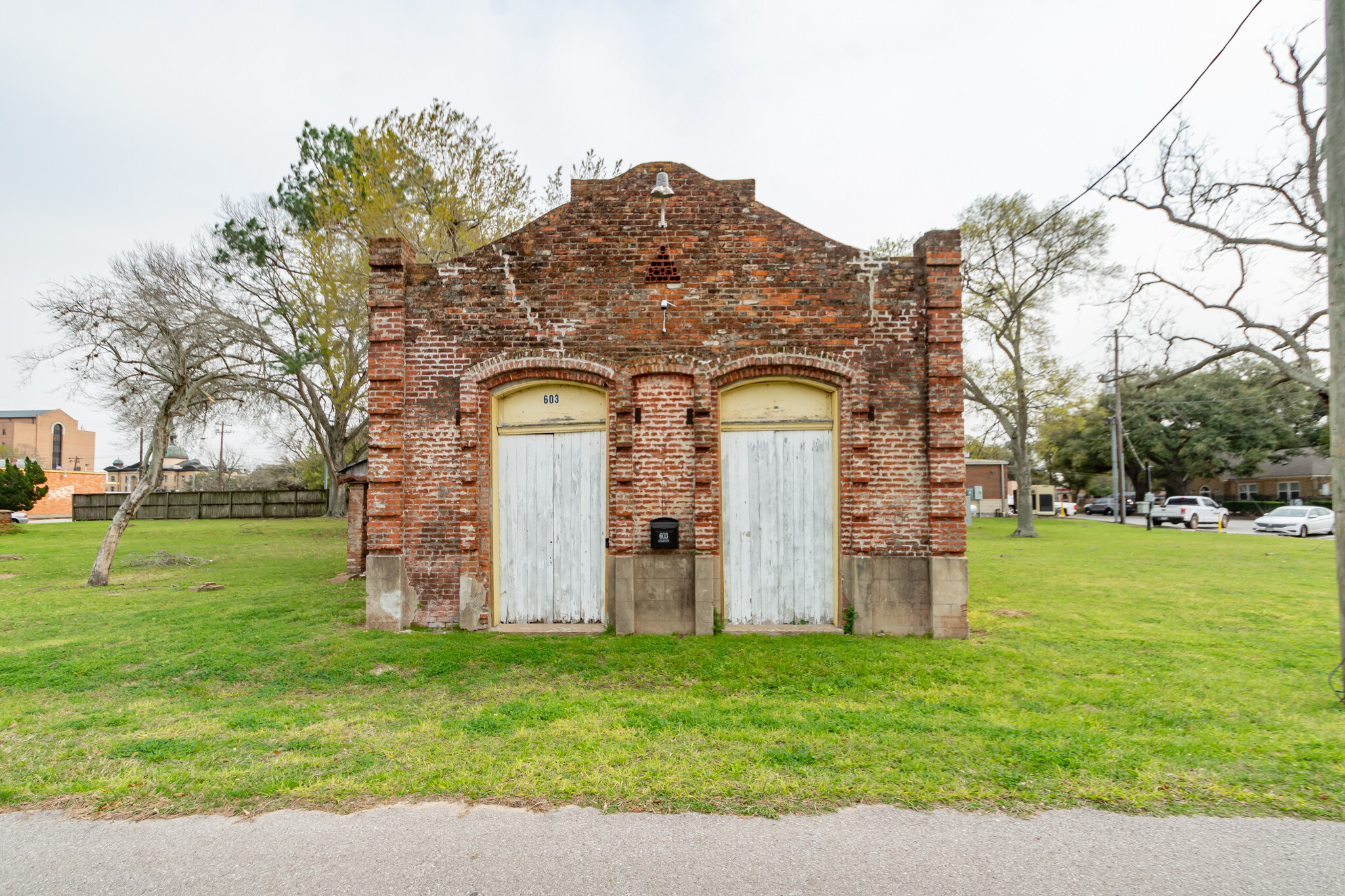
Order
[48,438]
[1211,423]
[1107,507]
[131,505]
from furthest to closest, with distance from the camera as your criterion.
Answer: [48,438] < [1107,507] < [1211,423] < [131,505]

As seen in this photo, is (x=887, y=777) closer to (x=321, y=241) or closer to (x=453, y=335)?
(x=453, y=335)

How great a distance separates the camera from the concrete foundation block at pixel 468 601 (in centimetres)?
871

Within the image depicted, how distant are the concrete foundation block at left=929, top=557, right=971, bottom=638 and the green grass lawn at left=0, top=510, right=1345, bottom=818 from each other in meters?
0.36

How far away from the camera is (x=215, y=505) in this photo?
3578cm

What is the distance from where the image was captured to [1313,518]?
85.6ft

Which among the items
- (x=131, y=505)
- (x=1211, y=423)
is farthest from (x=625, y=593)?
(x=1211, y=423)

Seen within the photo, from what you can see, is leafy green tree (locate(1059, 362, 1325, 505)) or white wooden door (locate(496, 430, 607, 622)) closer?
white wooden door (locate(496, 430, 607, 622))

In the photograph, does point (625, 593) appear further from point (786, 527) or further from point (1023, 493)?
point (1023, 493)

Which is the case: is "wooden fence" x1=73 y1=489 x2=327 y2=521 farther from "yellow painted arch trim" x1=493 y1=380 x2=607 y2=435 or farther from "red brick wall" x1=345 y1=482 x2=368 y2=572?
"yellow painted arch trim" x1=493 y1=380 x2=607 y2=435

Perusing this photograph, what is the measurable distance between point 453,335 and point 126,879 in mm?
6617

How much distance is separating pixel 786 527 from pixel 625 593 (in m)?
2.27

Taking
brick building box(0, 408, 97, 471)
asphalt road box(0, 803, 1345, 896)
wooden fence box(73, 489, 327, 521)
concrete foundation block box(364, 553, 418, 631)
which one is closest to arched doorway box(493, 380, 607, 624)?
concrete foundation block box(364, 553, 418, 631)

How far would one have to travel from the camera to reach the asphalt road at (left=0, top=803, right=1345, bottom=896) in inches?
124

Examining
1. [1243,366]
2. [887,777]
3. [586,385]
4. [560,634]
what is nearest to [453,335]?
[586,385]
